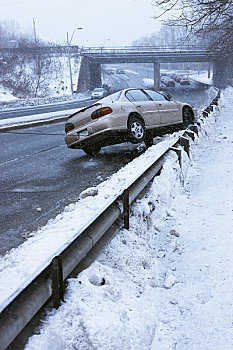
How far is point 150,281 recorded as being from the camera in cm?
319

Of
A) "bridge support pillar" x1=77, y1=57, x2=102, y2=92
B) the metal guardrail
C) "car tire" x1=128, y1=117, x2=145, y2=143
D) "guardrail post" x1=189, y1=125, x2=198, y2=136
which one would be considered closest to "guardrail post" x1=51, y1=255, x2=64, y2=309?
the metal guardrail

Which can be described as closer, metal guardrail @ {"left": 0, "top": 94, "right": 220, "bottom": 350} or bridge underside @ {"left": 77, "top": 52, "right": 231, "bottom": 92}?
metal guardrail @ {"left": 0, "top": 94, "right": 220, "bottom": 350}

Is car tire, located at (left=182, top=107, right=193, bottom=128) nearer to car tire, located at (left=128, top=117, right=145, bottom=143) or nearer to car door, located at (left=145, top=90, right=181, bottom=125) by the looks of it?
car door, located at (left=145, top=90, right=181, bottom=125)

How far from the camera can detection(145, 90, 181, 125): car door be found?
10.2 m

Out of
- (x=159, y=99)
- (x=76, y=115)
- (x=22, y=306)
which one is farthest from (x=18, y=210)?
(x=159, y=99)

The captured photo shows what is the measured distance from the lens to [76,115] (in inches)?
358

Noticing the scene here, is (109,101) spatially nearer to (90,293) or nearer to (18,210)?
(18,210)

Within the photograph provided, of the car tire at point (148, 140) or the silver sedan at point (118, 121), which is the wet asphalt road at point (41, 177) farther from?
the silver sedan at point (118, 121)

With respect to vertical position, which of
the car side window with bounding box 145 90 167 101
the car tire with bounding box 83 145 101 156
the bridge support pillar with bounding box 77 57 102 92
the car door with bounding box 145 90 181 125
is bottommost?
the bridge support pillar with bounding box 77 57 102 92

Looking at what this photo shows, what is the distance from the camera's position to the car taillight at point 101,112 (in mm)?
8562

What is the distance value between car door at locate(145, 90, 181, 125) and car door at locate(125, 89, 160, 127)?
0.23 meters

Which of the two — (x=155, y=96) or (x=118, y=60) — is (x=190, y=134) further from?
(x=118, y=60)

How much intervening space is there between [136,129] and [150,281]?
245 inches

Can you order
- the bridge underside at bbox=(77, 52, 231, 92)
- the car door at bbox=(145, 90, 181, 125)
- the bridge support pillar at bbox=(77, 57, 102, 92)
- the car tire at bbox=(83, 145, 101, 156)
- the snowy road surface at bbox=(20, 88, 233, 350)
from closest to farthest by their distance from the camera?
the snowy road surface at bbox=(20, 88, 233, 350) < the car tire at bbox=(83, 145, 101, 156) < the car door at bbox=(145, 90, 181, 125) < the bridge underside at bbox=(77, 52, 231, 92) < the bridge support pillar at bbox=(77, 57, 102, 92)
